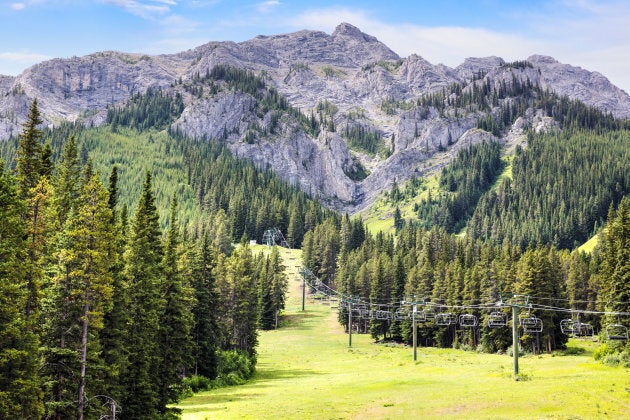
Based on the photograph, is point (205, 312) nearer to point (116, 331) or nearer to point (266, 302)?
point (116, 331)

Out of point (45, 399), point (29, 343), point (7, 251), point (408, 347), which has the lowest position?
point (408, 347)

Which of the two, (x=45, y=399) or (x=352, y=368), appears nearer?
(x=45, y=399)

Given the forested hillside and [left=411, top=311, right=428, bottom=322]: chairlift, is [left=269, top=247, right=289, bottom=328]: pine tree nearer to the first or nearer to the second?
[left=411, top=311, right=428, bottom=322]: chairlift

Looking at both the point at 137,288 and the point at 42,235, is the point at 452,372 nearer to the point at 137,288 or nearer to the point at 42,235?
the point at 137,288

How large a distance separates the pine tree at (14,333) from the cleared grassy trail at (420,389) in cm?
2176

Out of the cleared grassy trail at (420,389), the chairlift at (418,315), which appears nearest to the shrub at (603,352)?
the cleared grassy trail at (420,389)

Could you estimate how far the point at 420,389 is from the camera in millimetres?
62062

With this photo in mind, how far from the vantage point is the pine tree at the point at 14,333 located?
1232 inches

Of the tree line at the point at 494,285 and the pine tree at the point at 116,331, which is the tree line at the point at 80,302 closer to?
the pine tree at the point at 116,331

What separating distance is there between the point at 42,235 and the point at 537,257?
8164 cm

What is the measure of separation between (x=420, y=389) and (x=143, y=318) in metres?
30.3

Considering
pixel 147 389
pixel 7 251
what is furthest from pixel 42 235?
pixel 147 389

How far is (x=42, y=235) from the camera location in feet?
132

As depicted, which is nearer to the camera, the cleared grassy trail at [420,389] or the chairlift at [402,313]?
the cleared grassy trail at [420,389]
